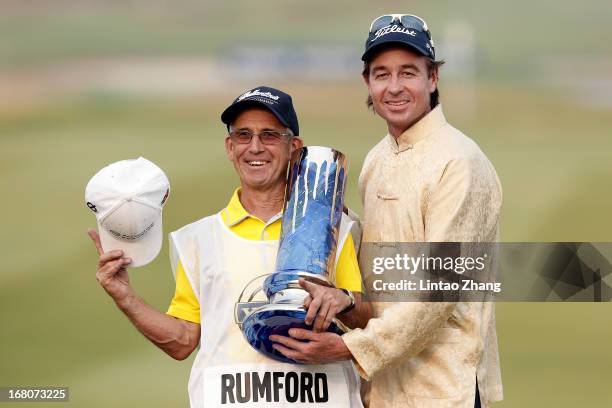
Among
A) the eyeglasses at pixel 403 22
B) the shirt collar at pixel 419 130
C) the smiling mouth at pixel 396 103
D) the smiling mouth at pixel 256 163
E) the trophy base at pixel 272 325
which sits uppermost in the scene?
the eyeglasses at pixel 403 22

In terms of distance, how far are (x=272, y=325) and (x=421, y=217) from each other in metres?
0.68

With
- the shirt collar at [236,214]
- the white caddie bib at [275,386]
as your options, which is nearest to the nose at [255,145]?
the shirt collar at [236,214]

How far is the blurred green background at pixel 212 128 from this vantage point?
10.0m

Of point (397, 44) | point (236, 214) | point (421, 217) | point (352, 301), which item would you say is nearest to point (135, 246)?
point (236, 214)

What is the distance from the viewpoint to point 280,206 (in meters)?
4.43

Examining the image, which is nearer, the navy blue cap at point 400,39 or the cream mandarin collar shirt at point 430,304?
the cream mandarin collar shirt at point 430,304

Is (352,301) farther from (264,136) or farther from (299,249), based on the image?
(264,136)

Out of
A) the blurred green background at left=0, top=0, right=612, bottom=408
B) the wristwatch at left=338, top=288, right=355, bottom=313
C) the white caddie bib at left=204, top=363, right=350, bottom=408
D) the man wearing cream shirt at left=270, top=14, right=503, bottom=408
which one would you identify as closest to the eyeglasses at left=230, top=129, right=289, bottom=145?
the man wearing cream shirt at left=270, top=14, right=503, bottom=408

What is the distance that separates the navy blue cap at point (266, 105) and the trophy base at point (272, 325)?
686 millimetres

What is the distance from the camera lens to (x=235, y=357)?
4273mm

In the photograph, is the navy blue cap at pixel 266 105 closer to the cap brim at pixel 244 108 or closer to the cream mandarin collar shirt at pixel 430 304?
the cap brim at pixel 244 108

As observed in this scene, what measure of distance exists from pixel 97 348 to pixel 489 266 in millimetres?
6259

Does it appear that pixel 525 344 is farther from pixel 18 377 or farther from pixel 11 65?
pixel 11 65

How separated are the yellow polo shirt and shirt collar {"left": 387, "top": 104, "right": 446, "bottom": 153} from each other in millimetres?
387
